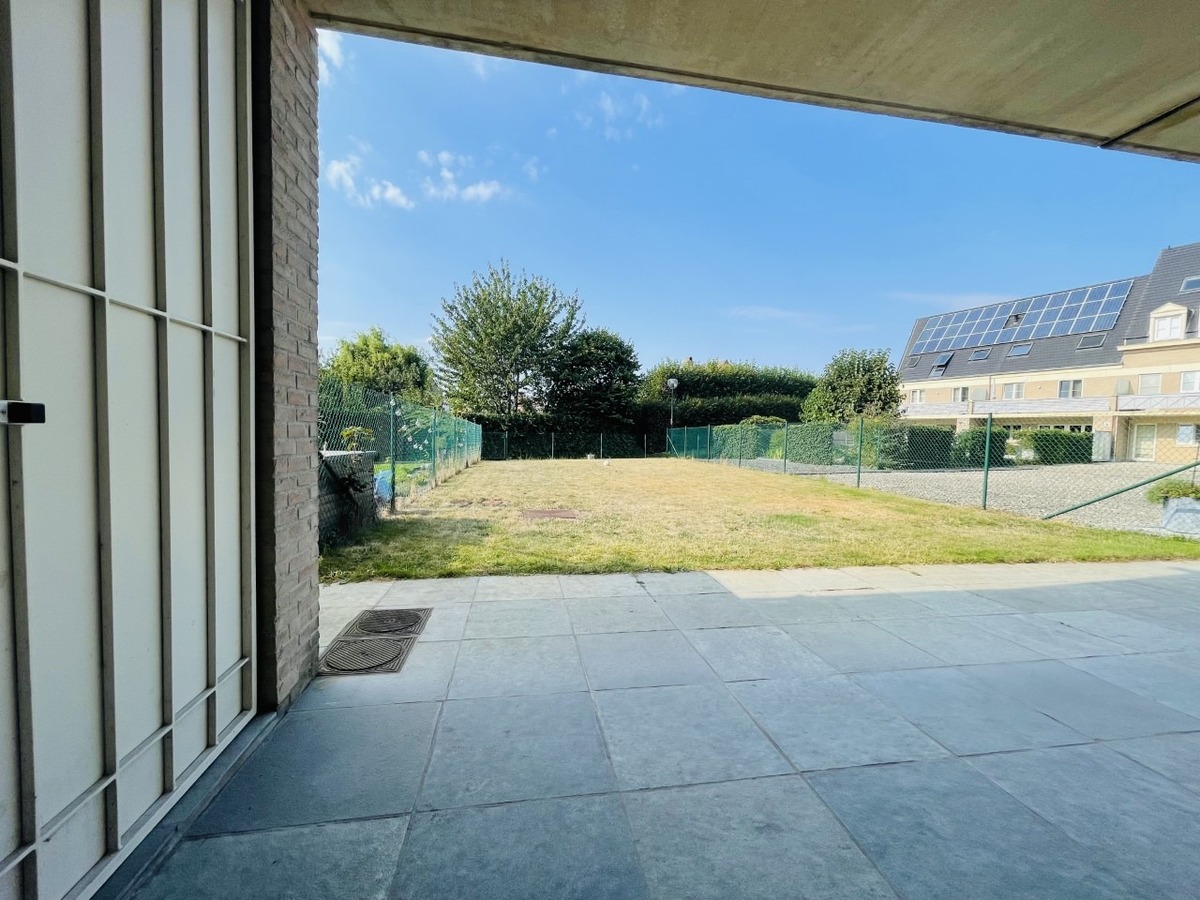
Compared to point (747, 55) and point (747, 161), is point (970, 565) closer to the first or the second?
point (747, 55)

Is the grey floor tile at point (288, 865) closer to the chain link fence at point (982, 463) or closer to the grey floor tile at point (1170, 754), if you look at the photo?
the grey floor tile at point (1170, 754)

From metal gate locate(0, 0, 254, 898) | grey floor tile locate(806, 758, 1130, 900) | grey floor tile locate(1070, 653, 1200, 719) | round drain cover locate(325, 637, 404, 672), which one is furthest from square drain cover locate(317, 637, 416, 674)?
grey floor tile locate(1070, 653, 1200, 719)

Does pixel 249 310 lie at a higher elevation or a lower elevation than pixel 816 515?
higher

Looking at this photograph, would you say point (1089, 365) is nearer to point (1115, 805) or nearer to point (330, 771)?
point (1115, 805)

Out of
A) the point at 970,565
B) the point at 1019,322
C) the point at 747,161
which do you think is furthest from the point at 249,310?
the point at 1019,322

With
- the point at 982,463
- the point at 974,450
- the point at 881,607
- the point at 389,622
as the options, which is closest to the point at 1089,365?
the point at 982,463

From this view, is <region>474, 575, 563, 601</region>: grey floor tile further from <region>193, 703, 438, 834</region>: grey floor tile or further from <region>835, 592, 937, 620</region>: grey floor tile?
<region>835, 592, 937, 620</region>: grey floor tile

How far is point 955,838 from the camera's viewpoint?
1664mm

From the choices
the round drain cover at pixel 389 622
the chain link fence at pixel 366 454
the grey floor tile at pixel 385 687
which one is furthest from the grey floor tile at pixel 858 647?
the chain link fence at pixel 366 454

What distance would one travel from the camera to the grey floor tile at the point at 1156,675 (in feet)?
8.57

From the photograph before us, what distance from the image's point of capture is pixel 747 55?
8.48ft

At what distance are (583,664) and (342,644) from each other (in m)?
1.48

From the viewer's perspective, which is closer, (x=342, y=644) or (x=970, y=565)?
Result: (x=342, y=644)

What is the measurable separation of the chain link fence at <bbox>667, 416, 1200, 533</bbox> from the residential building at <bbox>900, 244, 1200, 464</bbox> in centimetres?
65
